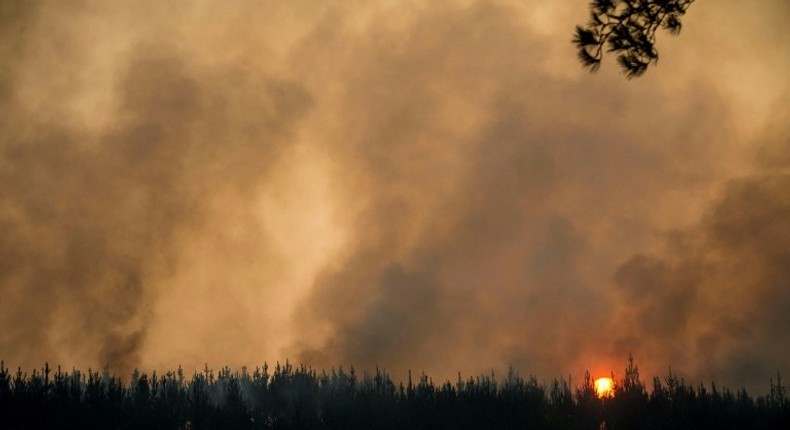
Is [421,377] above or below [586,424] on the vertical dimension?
above

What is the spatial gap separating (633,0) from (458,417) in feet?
87.8

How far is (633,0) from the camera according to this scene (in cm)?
1433

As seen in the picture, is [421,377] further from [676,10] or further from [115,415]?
[676,10]

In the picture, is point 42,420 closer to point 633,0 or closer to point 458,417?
point 458,417

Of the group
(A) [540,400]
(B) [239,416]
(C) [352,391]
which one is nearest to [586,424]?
(A) [540,400]

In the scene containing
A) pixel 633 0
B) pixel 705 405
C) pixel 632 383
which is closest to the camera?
pixel 633 0

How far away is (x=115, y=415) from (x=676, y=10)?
93.5 ft

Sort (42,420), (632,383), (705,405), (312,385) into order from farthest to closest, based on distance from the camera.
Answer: (312,385) → (632,383) → (705,405) → (42,420)

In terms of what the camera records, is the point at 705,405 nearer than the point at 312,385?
Yes

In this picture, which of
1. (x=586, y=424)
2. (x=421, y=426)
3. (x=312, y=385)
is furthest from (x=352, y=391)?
(x=586, y=424)

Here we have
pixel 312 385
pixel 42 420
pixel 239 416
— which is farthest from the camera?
pixel 312 385

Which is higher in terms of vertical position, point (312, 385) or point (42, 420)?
point (312, 385)

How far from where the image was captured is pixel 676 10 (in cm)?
1446

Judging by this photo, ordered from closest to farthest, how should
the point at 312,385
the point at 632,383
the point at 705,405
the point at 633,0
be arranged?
the point at 633,0 → the point at 705,405 → the point at 632,383 → the point at 312,385
